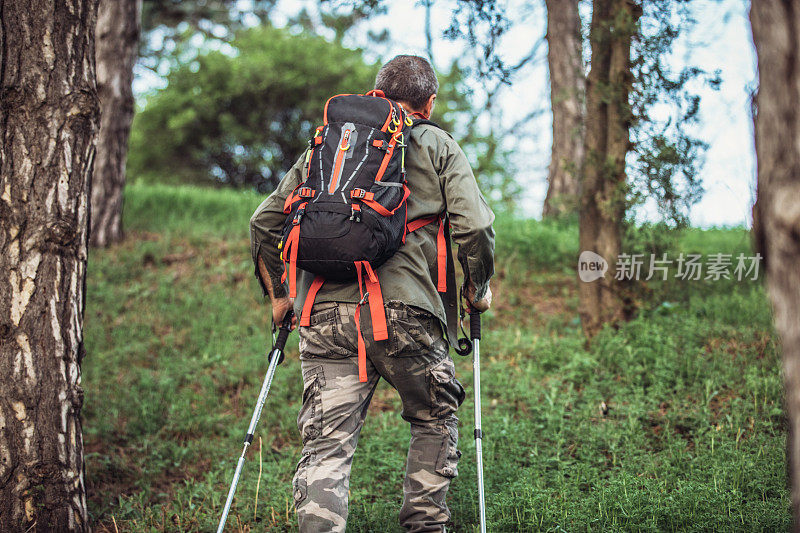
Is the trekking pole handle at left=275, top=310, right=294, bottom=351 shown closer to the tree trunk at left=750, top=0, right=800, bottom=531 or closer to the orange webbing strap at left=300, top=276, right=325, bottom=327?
the orange webbing strap at left=300, top=276, right=325, bottom=327

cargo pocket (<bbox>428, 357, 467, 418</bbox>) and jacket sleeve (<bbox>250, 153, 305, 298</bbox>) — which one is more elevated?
jacket sleeve (<bbox>250, 153, 305, 298</bbox>)

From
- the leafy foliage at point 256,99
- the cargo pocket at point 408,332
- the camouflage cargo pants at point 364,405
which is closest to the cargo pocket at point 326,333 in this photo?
the camouflage cargo pants at point 364,405

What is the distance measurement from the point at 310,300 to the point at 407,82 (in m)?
1.14

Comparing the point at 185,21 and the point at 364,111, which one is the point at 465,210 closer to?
the point at 364,111

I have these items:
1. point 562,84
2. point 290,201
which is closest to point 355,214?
point 290,201

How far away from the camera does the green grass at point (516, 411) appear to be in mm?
3744

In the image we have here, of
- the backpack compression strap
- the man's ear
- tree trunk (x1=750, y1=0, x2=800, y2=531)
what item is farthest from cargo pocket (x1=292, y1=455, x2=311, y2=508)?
tree trunk (x1=750, y1=0, x2=800, y2=531)

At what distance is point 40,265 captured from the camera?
349 centimetres

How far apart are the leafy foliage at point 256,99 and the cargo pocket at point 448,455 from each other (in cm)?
1046

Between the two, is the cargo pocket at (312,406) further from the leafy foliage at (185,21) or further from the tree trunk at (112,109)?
the leafy foliage at (185,21)

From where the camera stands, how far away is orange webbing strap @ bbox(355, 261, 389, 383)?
2.96 meters

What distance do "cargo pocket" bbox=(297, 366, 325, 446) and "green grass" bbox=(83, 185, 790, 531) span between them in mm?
976

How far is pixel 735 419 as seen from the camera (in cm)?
454

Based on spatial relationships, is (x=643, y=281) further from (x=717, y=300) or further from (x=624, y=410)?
(x=624, y=410)
